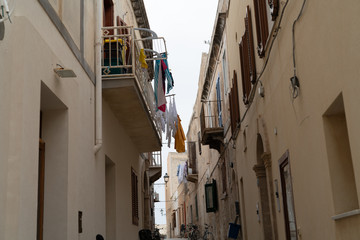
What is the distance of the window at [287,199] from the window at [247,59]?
8.27 feet

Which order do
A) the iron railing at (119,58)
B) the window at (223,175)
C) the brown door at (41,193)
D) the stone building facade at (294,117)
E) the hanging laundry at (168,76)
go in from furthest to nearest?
the window at (223,175), the hanging laundry at (168,76), the iron railing at (119,58), the brown door at (41,193), the stone building facade at (294,117)

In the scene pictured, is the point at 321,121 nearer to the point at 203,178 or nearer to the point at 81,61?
the point at 81,61

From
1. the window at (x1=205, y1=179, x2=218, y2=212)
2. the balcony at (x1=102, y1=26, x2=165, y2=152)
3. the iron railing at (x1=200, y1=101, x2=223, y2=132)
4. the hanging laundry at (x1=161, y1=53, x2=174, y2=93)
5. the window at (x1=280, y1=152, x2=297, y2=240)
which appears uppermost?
the iron railing at (x1=200, y1=101, x2=223, y2=132)

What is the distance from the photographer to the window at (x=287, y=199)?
8734 millimetres

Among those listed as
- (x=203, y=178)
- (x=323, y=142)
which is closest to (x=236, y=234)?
(x=323, y=142)

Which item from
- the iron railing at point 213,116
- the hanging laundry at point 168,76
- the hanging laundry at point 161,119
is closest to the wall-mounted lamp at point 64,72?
the hanging laundry at point 168,76

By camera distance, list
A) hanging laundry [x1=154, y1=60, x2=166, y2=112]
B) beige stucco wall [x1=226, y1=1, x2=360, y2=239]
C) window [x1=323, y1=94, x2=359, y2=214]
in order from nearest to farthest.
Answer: beige stucco wall [x1=226, y1=1, x2=360, y2=239] → window [x1=323, y1=94, x2=359, y2=214] → hanging laundry [x1=154, y1=60, x2=166, y2=112]

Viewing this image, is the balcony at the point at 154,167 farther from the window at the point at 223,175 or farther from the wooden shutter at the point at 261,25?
the wooden shutter at the point at 261,25

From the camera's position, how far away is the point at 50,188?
730cm

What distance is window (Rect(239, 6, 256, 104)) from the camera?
11086 mm

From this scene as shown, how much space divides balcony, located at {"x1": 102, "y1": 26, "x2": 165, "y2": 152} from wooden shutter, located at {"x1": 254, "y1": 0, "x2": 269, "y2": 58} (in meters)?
2.46

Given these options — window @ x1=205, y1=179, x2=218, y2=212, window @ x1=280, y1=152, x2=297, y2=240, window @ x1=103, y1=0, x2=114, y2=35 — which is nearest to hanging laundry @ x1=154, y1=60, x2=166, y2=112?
window @ x1=103, y1=0, x2=114, y2=35

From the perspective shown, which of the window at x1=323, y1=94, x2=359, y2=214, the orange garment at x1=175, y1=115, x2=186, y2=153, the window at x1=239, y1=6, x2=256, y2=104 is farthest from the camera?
the orange garment at x1=175, y1=115, x2=186, y2=153

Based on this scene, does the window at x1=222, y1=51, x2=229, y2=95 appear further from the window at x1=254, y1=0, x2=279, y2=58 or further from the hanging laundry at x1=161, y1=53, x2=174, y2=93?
the window at x1=254, y1=0, x2=279, y2=58
